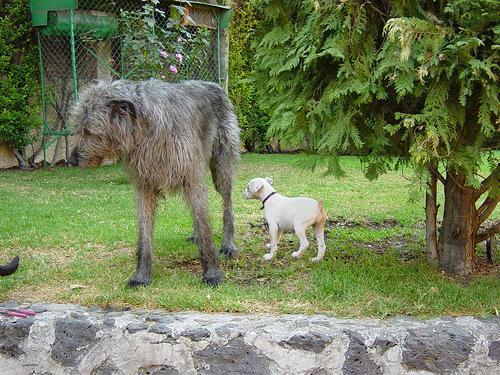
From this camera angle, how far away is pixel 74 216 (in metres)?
7.67

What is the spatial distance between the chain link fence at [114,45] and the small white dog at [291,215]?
207 inches

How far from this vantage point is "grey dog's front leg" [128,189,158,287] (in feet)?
15.9

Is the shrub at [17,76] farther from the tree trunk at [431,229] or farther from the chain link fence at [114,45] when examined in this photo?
the tree trunk at [431,229]

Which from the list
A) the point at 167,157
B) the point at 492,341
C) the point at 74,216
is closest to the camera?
the point at 492,341

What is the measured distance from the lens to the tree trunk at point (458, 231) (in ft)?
16.0

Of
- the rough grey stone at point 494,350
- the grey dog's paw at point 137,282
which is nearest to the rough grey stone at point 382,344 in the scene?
the rough grey stone at point 494,350

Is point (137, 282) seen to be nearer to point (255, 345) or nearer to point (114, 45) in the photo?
point (255, 345)

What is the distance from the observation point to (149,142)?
4633mm

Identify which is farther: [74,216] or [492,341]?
[74,216]

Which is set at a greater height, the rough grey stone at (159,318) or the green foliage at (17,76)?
the green foliage at (17,76)

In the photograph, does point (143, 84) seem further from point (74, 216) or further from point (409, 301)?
point (74, 216)

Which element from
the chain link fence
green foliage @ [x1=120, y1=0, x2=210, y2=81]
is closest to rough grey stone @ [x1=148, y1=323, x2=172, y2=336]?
the chain link fence

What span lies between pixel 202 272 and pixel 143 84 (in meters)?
1.53

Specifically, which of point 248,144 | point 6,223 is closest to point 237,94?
point 248,144
